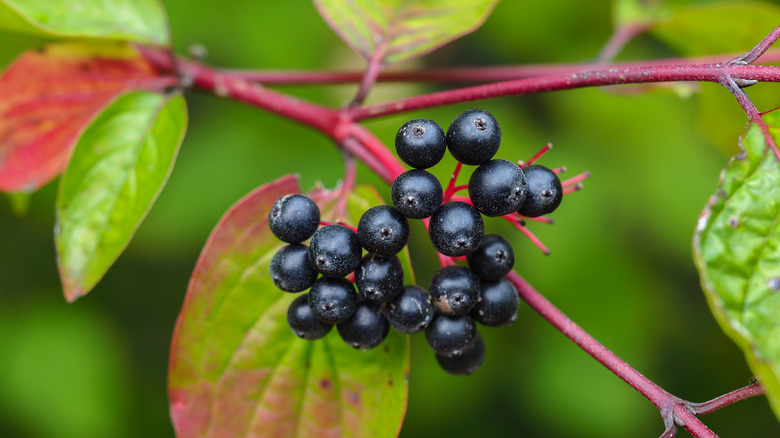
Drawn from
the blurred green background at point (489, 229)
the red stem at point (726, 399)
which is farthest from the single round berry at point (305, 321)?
the blurred green background at point (489, 229)

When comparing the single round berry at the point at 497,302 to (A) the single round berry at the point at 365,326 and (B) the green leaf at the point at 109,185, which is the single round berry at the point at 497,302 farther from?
(B) the green leaf at the point at 109,185

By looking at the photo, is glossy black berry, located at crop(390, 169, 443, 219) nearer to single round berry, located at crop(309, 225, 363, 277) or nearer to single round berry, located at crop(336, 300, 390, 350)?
single round berry, located at crop(309, 225, 363, 277)

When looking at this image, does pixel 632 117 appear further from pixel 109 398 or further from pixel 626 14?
pixel 109 398

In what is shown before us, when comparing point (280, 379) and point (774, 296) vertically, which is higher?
point (774, 296)

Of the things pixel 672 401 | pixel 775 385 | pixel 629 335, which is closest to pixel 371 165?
pixel 672 401

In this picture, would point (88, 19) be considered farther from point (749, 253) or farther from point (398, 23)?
point (749, 253)

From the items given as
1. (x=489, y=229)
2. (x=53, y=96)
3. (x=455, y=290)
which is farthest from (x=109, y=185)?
(x=489, y=229)
